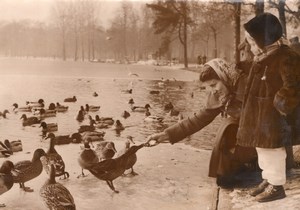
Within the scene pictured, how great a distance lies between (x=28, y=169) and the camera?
2.95 m

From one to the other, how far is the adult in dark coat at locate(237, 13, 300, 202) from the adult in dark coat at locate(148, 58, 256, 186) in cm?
7

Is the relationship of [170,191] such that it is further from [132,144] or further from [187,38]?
[187,38]

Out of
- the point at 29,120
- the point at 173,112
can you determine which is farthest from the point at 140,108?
the point at 29,120

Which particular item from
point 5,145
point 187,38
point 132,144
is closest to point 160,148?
point 132,144

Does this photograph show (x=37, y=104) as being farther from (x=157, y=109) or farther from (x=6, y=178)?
(x=157, y=109)

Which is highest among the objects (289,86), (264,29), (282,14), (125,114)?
(282,14)

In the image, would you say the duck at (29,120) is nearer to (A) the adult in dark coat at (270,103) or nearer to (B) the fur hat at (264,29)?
(A) the adult in dark coat at (270,103)

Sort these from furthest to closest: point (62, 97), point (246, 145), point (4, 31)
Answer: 1. point (62, 97)
2. point (4, 31)
3. point (246, 145)

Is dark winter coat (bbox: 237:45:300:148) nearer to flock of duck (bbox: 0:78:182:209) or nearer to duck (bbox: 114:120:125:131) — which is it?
flock of duck (bbox: 0:78:182:209)

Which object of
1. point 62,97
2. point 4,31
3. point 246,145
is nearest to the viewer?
point 246,145

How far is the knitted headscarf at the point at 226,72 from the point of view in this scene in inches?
113

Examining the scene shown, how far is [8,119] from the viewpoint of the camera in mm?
3307

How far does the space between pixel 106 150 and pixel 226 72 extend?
0.97 m

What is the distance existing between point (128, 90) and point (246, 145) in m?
0.98
